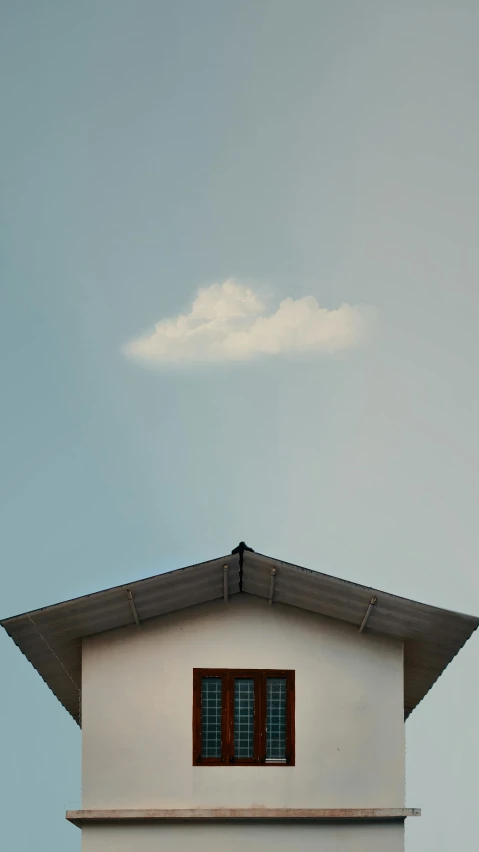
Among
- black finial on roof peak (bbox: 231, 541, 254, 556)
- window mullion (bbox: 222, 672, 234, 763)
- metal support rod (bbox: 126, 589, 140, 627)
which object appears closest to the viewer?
black finial on roof peak (bbox: 231, 541, 254, 556)

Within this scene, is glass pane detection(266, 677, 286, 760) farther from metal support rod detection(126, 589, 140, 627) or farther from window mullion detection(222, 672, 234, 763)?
metal support rod detection(126, 589, 140, 627)

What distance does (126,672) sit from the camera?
699 inches

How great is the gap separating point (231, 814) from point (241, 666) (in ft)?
6.44

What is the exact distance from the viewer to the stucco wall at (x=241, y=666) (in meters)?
17.4

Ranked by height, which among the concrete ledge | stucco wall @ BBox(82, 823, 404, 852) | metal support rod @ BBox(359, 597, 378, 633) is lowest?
stucco wall @ BBox(82, 823, 404, 852)

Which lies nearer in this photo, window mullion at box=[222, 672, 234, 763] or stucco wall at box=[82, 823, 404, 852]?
stucco wall at box=[82, 823, 404, 852]

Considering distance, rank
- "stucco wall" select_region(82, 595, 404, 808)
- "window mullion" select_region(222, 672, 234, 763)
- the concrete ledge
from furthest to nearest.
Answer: "window mullion" select_region(222, 672, 234, 763)
"stucco wall" select_region(82, 595, 404, 808)
the concrete ledge

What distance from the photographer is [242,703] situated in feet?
58.3

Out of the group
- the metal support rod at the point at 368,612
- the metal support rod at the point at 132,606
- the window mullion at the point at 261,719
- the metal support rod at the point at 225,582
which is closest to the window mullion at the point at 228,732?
the window mullion at the point at 261,719

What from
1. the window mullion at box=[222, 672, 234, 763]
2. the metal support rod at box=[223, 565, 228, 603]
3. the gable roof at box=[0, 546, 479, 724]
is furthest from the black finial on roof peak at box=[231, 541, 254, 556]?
Result: the window mullion at box=[222, 672, 234, 763]

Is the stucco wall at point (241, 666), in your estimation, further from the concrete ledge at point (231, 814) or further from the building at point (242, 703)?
the concrete ledge at point (231, 814)

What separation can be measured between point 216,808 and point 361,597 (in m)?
3.40

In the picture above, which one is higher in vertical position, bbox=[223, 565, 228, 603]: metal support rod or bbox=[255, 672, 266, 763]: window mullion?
bbox=[223, 565, 228, 603]: metal support rod

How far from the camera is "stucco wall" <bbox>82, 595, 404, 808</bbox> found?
57.1 ft
